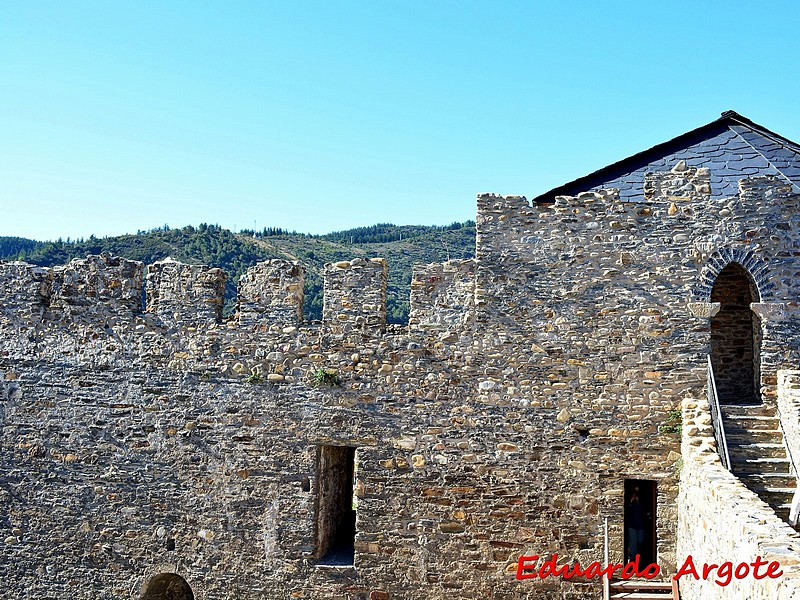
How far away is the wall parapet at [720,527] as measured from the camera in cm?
473

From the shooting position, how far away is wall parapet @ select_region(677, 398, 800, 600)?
15.5 ft

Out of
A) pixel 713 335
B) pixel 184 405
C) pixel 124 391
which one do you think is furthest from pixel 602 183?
pixel 124 391

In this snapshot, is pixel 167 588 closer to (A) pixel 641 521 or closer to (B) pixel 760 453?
(A) pixel 641 521

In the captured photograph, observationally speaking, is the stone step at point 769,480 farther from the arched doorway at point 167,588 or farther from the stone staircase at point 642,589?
the arched doorway at point 167,588

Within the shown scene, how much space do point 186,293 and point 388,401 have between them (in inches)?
115

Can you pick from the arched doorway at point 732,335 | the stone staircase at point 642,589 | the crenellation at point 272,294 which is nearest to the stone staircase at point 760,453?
the arched doorway at point 732,335

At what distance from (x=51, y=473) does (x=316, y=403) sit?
11.8 feet

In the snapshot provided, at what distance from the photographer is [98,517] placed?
9.79 metres

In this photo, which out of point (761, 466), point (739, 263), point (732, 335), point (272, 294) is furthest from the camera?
point (732, 335)

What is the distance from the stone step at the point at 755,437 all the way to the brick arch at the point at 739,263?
149 centimetres

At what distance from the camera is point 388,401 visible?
9.38 m

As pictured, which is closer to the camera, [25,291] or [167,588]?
[25,291]

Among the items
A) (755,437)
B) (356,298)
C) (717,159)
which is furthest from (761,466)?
(356,298)

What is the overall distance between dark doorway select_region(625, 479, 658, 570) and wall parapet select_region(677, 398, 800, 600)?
5.37 feet
